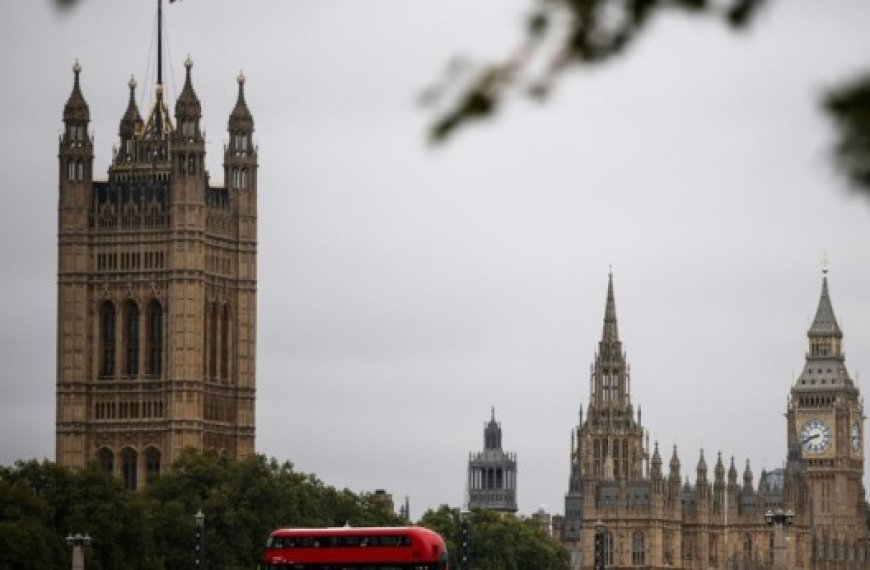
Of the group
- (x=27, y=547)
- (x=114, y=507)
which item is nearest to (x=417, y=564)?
(x=27, y=547)

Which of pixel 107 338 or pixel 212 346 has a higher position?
pixel 107 338

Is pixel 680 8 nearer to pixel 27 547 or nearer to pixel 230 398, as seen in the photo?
pixel 27 547

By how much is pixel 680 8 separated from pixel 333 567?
296 ft

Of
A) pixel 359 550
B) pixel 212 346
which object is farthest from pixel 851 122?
pixel 212 346

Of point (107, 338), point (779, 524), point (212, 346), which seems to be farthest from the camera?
point (212, 346)

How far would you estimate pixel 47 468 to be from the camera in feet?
472

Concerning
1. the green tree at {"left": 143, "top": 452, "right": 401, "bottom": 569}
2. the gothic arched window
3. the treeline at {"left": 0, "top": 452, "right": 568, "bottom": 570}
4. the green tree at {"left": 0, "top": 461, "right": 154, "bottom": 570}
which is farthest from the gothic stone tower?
the green tree at {"left": 0, "top": 461, "right": 154, "bottom": 570}

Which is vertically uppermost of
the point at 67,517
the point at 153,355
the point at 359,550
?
the point at 153,355

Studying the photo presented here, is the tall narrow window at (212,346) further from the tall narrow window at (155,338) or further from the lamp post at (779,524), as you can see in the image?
the lamp post at (779,524)

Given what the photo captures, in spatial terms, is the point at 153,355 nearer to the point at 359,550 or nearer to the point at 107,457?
the point at 107,457

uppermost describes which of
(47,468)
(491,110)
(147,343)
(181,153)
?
(181,153)

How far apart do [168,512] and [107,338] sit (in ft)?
156

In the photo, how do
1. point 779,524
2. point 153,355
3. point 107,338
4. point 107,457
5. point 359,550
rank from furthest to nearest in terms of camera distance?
point 107,338 → point 153,355 → point 107,457 → point 779,524 → point 359,550

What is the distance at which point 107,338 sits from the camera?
652ft
